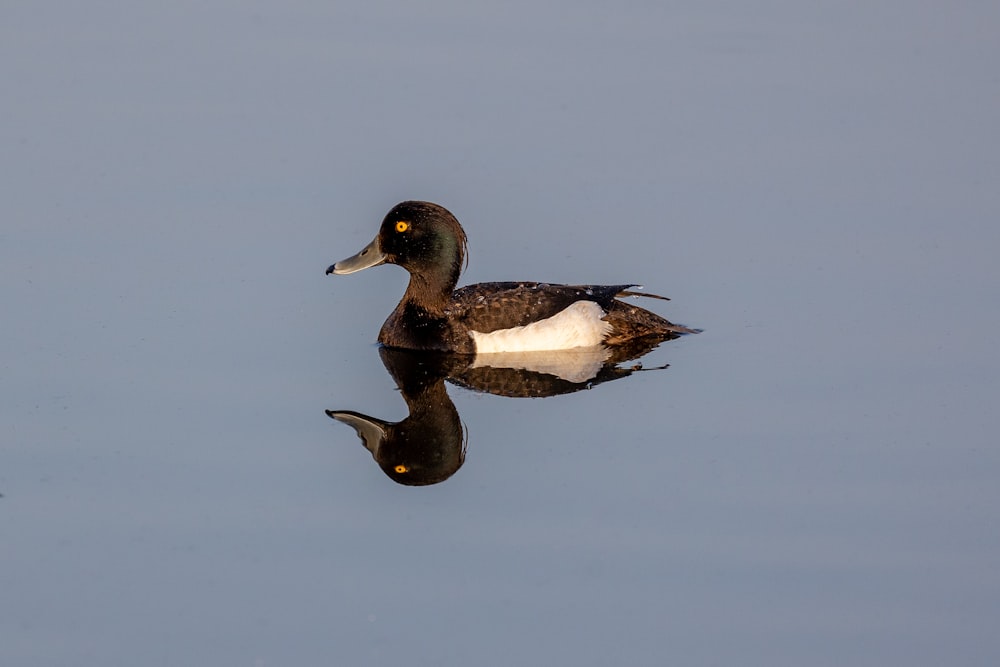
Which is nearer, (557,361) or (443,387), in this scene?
(443,387)

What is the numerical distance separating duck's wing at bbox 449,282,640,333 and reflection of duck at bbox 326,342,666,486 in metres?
0.26

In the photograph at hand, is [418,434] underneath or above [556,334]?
underneath

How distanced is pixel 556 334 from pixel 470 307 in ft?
2.18

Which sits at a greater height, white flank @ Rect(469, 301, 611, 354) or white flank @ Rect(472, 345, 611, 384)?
white flank @ Rect(469, 301, 611, 354)

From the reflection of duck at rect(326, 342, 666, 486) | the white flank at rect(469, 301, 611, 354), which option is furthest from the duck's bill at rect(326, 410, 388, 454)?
the white flank at rect(469, 301, 611, 354)

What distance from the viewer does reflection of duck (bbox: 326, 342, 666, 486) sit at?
9.89 meters

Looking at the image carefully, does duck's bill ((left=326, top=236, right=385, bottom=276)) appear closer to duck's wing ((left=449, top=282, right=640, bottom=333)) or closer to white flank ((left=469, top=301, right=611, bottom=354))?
duck's wing ((left=449, top=282, right=640, bottom=333))

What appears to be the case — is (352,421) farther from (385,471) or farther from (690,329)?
(690,329)

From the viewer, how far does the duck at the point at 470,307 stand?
12.2 meters

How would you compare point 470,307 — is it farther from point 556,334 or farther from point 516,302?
point 556,334

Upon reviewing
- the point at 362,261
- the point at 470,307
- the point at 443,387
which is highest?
the point at 362,261

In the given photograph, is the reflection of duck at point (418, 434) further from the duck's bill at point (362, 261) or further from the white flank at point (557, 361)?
the duck's bill at point (362, 261)

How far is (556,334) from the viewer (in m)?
12.4

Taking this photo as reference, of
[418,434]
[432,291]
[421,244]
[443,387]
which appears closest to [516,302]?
[432,291]
